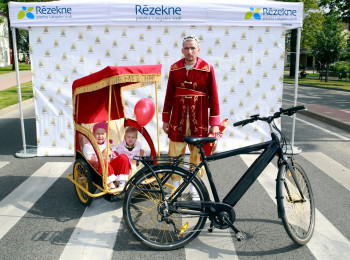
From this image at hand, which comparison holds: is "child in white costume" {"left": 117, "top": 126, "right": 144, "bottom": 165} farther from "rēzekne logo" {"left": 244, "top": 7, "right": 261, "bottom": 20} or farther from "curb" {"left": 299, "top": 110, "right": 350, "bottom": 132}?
"curb" {"left": 299, "top": 110, "right": 350, "bottom": 132}

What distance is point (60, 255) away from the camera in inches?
138

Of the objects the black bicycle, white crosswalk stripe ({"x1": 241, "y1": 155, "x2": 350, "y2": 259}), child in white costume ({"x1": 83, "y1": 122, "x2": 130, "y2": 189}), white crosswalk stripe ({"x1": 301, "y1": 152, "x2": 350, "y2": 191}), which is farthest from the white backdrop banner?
the black bicycle

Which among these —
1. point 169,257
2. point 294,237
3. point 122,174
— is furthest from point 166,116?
point 294,237

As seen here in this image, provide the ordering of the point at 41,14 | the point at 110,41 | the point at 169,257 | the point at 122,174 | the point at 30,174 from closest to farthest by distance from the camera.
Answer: the point at 169,257 < the point at 122,174 < the point at 30,174 < the point at 41,14 < the point at 110,41

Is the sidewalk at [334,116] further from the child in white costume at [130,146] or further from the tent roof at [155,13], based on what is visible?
the child in white costume at [130,146]

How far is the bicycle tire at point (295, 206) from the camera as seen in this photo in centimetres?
348

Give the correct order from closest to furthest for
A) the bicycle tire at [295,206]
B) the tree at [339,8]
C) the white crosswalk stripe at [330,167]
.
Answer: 1. the bicycle tire at [295,206]
2. the white crosswalk stripe at [330,167]
3. the tree at [339,8]

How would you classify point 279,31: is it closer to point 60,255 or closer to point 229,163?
point 229,163

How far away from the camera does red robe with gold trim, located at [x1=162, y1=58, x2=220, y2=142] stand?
4.21m

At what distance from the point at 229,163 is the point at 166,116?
259 centimetres

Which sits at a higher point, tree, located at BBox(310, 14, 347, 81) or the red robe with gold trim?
tree, located at BBox(310, 14, 347, 81)

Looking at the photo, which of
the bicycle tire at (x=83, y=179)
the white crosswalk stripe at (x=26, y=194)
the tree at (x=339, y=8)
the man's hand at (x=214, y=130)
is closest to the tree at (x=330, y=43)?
the tree at (x=339, y=8)

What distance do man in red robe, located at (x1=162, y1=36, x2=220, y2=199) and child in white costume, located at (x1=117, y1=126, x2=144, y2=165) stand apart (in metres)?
0.64

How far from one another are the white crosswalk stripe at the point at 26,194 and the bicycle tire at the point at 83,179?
69 cm
